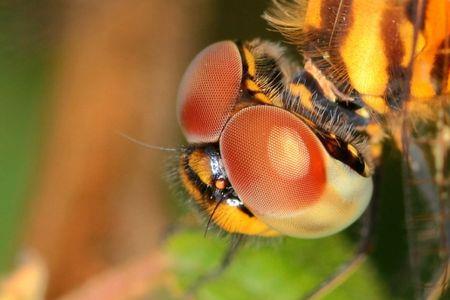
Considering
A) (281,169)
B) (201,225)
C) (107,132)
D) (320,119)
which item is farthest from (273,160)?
(107,132)

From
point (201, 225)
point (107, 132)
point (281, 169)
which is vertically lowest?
point (107, 132)

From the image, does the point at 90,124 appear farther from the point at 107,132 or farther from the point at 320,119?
the point at 320,119

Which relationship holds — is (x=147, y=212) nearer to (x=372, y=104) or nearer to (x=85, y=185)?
(x=85, y=185)

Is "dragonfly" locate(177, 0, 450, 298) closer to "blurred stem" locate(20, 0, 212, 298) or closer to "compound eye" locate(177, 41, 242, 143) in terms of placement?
"compound eye" locate(177, 41, 242, 143)

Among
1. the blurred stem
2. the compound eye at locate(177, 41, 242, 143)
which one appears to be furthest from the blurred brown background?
the compound eye at locate(177, 41, 242, 143)

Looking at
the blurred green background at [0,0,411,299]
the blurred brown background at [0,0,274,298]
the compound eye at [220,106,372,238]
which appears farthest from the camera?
the blurred brown background at [0,0,274,298]

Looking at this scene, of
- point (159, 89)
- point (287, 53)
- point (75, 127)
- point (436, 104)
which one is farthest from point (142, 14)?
point (436, 104)

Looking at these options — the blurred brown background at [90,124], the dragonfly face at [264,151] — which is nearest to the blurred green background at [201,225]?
the blurred brown background at [90,124]

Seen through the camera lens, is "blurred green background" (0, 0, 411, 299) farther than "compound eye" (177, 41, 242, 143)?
Yes

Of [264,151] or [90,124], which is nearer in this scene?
[264,151]
